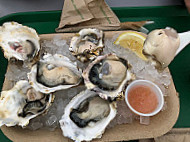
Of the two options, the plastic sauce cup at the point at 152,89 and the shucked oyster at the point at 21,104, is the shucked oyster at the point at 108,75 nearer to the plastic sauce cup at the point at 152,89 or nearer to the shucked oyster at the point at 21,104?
the plastic sauce cup at the point at 152,89

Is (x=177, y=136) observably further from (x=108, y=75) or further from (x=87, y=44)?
(x=87, y=44)

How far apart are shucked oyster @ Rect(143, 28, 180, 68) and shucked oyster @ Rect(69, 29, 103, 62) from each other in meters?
0.24

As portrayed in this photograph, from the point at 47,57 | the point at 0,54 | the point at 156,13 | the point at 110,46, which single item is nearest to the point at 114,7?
the point at 156,13

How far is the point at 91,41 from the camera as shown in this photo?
939 millimetres

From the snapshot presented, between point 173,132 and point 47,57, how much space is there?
0.84 metres

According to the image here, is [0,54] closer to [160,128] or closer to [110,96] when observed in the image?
[110,96]

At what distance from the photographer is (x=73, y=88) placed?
0.86 metres

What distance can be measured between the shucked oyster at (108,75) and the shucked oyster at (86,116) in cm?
7

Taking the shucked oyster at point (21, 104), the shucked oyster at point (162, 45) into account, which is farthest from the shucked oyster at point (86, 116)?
the shucked oyster at point (162, 45)

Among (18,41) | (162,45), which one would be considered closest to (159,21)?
(162,45)

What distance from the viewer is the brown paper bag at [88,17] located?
119 cm

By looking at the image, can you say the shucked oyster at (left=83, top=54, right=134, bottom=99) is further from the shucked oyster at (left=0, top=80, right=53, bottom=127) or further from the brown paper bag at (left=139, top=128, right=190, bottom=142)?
the brown paper bag at (left=139, top=128, right=190, bottom=142)

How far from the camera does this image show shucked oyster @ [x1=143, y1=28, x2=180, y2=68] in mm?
778

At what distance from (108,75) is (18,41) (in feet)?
1.80
